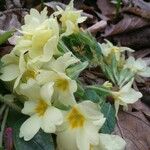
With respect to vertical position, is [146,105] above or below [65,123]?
below

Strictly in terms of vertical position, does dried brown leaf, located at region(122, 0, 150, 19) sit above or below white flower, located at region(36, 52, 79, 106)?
below

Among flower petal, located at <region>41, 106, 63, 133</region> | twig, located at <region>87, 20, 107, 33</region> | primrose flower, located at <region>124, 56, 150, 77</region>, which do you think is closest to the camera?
flower petal, located at <region>41, 106, 63, 133</region>

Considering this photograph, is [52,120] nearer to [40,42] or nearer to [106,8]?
[40,42]

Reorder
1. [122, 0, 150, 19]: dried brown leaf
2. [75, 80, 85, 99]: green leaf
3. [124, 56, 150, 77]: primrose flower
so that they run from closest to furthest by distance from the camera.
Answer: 1. [75, 80, 85, 99]: green leaf
2. [124, 56, 150, 77]: primrose flower
3. [122, 0, 150, 19]: dried brown leaf

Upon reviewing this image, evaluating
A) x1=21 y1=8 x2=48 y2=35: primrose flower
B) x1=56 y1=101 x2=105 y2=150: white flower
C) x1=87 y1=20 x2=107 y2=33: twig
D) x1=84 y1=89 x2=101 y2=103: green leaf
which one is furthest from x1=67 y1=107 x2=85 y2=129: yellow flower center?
x1=87 y1=20 x2=107 y2=33: twig

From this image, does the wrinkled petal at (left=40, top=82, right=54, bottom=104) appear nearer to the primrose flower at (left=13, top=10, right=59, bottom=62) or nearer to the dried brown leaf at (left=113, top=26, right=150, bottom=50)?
the primrose flower at (left=13, top=10, right=59, bottom=62)

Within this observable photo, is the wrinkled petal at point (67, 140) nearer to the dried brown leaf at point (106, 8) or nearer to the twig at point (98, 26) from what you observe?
the twig at point (98, 26)

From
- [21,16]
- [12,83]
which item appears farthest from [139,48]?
[12,83]

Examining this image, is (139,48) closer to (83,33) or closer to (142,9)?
(142,9)
